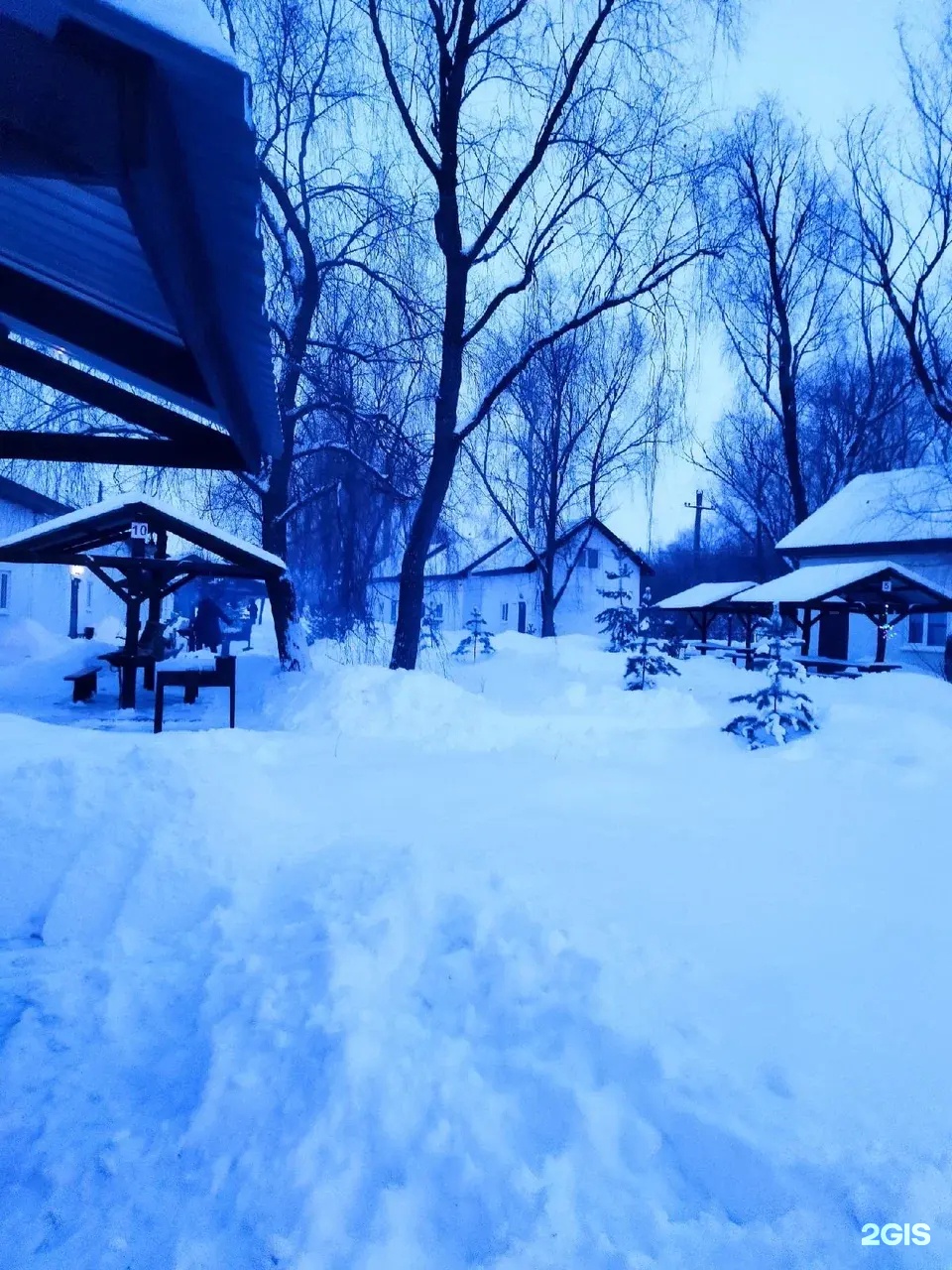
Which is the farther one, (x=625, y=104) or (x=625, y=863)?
(x=625, y=104)

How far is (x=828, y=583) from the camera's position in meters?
19.8

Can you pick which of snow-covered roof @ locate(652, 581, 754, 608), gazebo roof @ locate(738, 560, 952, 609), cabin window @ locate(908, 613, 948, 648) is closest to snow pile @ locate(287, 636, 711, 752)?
gazebo roof @ locate(738, 560, 952, 609)

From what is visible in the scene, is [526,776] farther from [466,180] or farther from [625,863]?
[466,180]

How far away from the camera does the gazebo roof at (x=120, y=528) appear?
1098 cm

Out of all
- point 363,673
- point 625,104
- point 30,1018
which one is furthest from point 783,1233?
point 625,104

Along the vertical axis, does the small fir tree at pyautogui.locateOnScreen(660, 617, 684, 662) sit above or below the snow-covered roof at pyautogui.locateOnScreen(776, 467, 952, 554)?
below

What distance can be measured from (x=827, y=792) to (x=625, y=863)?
2815 mm

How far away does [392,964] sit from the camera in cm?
361

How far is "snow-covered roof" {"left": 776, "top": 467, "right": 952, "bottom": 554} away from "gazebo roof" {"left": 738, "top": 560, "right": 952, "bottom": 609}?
5.72 ft

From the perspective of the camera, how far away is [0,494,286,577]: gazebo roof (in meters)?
11.0

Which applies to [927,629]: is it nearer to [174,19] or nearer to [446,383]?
[446,383]

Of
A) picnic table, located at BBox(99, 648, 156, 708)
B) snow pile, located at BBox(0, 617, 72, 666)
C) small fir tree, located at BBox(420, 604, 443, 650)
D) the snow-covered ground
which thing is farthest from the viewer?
small fir tree, located at BBox(420, 604, 443, 650)

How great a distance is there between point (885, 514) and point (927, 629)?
3786 mm

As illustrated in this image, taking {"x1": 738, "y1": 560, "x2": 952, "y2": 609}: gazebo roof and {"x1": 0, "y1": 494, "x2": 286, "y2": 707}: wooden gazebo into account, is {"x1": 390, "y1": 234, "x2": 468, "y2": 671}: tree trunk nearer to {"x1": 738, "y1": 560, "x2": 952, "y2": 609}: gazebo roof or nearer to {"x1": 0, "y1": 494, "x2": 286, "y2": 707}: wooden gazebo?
{"x1": 0, "y1": 494, "x2": 286, "y2": 707}: wooden gazebo
